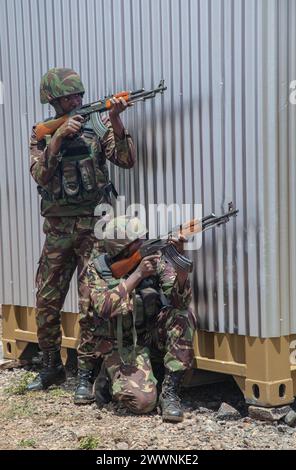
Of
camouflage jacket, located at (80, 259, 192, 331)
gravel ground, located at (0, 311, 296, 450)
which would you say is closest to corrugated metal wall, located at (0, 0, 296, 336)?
camouflage jacket, located at (80, 259, 192, 331)

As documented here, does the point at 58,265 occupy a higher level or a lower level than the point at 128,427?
higher

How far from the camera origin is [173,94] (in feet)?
15.8

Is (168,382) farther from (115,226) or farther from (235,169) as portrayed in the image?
(235,169)

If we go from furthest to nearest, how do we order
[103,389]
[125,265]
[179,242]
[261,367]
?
1. [103,389]
2. [125,265]
3. [179,242]
4. [261,367]

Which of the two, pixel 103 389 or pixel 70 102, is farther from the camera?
pixel 70 102

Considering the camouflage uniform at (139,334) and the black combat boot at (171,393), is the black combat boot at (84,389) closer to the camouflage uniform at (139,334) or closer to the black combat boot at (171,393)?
the camouflage uniform at (139,334)

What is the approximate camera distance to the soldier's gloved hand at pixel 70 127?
4816mm

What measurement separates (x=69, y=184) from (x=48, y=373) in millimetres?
1400

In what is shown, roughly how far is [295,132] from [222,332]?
1.27 meters

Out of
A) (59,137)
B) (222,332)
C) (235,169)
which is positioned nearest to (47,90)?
(59,137)

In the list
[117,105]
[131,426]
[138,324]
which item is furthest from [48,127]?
[131,426]

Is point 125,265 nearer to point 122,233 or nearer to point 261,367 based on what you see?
point 122,233

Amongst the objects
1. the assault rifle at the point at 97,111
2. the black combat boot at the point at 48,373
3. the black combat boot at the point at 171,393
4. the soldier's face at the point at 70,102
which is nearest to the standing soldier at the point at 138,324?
the black combat boot at the point at 171,393

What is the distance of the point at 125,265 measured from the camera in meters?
4.70
